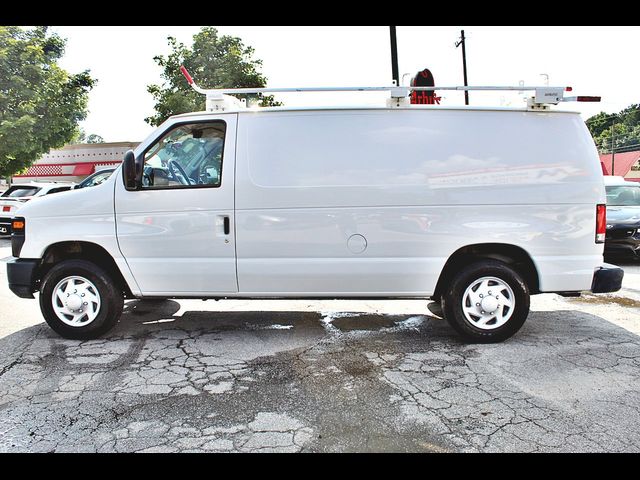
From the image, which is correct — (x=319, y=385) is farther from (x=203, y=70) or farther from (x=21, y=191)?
(x=203, y=70)

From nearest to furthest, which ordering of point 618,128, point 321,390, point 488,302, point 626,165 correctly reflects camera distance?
point 321,390 → point 488,302 → point 626,165 → point 618,128

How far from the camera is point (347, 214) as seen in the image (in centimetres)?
476

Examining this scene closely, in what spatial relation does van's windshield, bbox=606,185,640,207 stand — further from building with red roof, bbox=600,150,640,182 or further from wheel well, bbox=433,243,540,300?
building with red roof, bbox=600,150,640,182

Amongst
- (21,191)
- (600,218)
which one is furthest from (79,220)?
(21,191)

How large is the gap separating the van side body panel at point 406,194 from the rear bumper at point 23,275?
6.62 ft

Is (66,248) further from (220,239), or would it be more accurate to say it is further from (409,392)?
(409,392)

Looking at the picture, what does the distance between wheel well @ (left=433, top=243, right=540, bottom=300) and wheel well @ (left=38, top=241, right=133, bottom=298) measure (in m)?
3.09

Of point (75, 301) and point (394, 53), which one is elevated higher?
point (394, 53)

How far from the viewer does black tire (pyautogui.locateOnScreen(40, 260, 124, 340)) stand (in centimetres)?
499

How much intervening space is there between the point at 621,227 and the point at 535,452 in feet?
25.2

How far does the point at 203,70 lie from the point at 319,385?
874 inches

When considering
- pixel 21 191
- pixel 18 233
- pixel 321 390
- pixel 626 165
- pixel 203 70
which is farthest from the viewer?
pixel 626 165

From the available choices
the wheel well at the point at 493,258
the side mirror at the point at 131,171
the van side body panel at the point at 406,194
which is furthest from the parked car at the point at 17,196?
the wheel well at the point at 493,258
